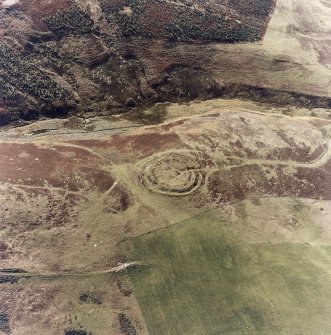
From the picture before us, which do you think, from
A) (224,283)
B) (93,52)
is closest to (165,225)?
(224,283)

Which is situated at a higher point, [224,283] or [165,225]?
[165,225]

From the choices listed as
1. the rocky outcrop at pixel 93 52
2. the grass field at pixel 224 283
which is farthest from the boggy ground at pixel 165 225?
the rocky outcrop at pixel 93 52

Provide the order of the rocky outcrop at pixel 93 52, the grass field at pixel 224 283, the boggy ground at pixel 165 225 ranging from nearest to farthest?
the grass field at pixel 224 283
the boggy ground at pixel 165 225
the rocky outcrop at pixel 93 52

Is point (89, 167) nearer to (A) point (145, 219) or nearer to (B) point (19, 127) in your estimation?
(A) point (145, 219)

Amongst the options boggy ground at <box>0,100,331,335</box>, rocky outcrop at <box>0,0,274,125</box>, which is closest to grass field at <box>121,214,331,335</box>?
boggy ground at <box>0,100,331,335</box>

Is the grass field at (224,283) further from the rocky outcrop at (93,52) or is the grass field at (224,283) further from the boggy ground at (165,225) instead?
the rocky outcrop at (93,52)

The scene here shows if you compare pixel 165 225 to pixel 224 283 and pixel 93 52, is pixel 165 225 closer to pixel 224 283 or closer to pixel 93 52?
pixel 224 283
